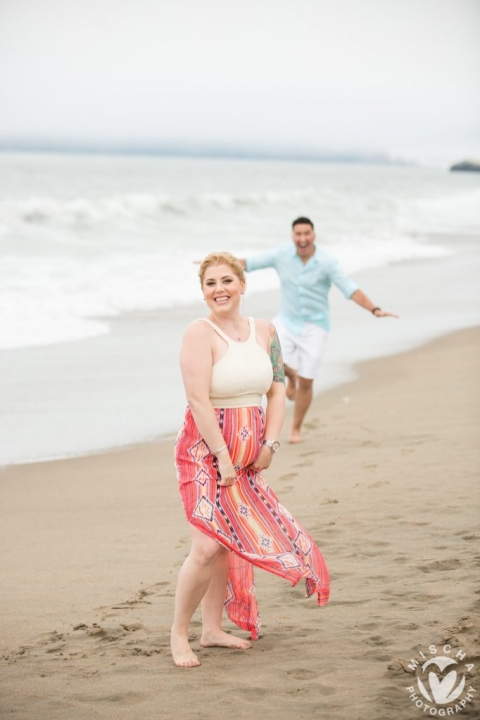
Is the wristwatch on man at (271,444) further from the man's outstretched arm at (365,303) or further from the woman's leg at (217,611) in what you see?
the man's outstretched arm at (365,303)

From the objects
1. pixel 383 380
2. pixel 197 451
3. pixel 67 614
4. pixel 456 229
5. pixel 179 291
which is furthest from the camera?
pixel 456 229

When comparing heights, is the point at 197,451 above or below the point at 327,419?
above

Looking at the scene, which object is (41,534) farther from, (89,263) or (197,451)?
(89,263)

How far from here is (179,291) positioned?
16125 millimetres

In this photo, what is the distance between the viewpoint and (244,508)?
13.0 feet

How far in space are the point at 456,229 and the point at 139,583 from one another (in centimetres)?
3082

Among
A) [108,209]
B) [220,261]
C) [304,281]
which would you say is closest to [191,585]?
[220,261]

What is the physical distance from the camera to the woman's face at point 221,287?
4066 millimetres

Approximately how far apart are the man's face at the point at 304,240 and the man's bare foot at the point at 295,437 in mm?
1462

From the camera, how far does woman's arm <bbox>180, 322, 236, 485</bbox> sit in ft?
12.8

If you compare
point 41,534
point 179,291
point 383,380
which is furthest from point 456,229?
point 41,534

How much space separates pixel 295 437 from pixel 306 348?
815 mm

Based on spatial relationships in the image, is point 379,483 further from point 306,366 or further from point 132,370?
point 132,370

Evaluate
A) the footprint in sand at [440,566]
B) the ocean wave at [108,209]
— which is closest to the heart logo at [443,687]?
the footprint in sand at [440,566]
